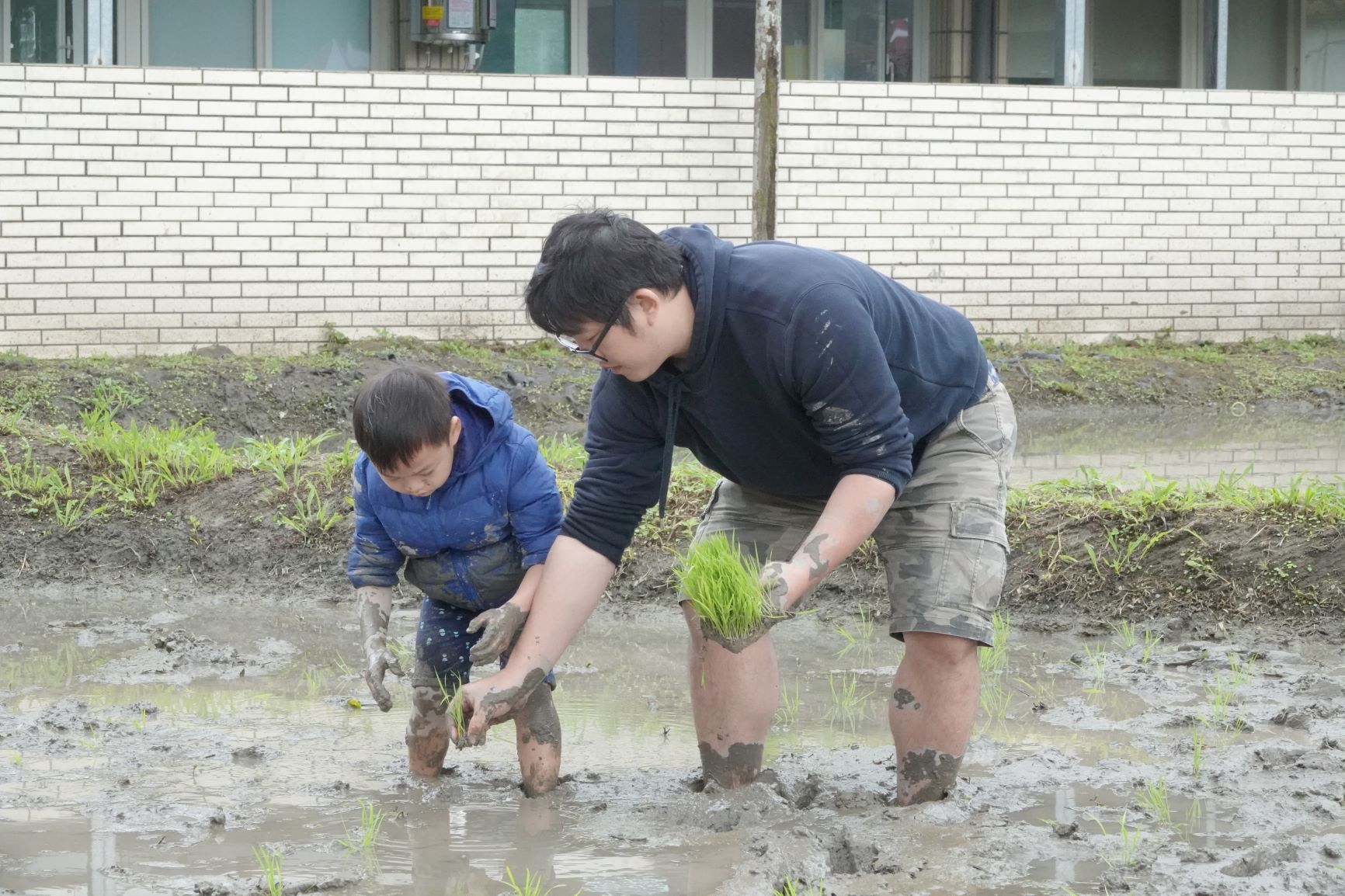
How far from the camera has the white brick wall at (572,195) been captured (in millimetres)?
9367

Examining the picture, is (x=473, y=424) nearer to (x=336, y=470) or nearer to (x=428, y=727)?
(x=428, y=727)

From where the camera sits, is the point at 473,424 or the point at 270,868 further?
the point at 473,424

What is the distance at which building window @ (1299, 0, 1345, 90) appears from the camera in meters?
12.8

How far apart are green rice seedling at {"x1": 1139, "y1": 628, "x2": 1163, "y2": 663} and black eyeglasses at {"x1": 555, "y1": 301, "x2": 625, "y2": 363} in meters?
2.46

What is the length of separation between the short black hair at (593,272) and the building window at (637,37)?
9.47m

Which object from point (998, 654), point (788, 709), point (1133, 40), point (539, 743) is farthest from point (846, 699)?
point (1133, 40)

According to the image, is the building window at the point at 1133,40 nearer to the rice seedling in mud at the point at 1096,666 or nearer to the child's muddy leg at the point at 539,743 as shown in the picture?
the rice seedling in mud at the point at 1096,666

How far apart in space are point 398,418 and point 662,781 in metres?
1.19

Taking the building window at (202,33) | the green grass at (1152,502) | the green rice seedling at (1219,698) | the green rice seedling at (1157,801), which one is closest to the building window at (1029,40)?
the building window at (202,33)

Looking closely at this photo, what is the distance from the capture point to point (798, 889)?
2783 mm

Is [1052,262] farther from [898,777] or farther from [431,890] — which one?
[431,890]

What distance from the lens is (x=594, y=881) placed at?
2.94 meters

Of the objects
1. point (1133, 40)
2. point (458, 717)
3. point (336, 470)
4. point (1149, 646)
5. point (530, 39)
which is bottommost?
point (1149, 646)

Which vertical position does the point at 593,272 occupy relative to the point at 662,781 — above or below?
above
